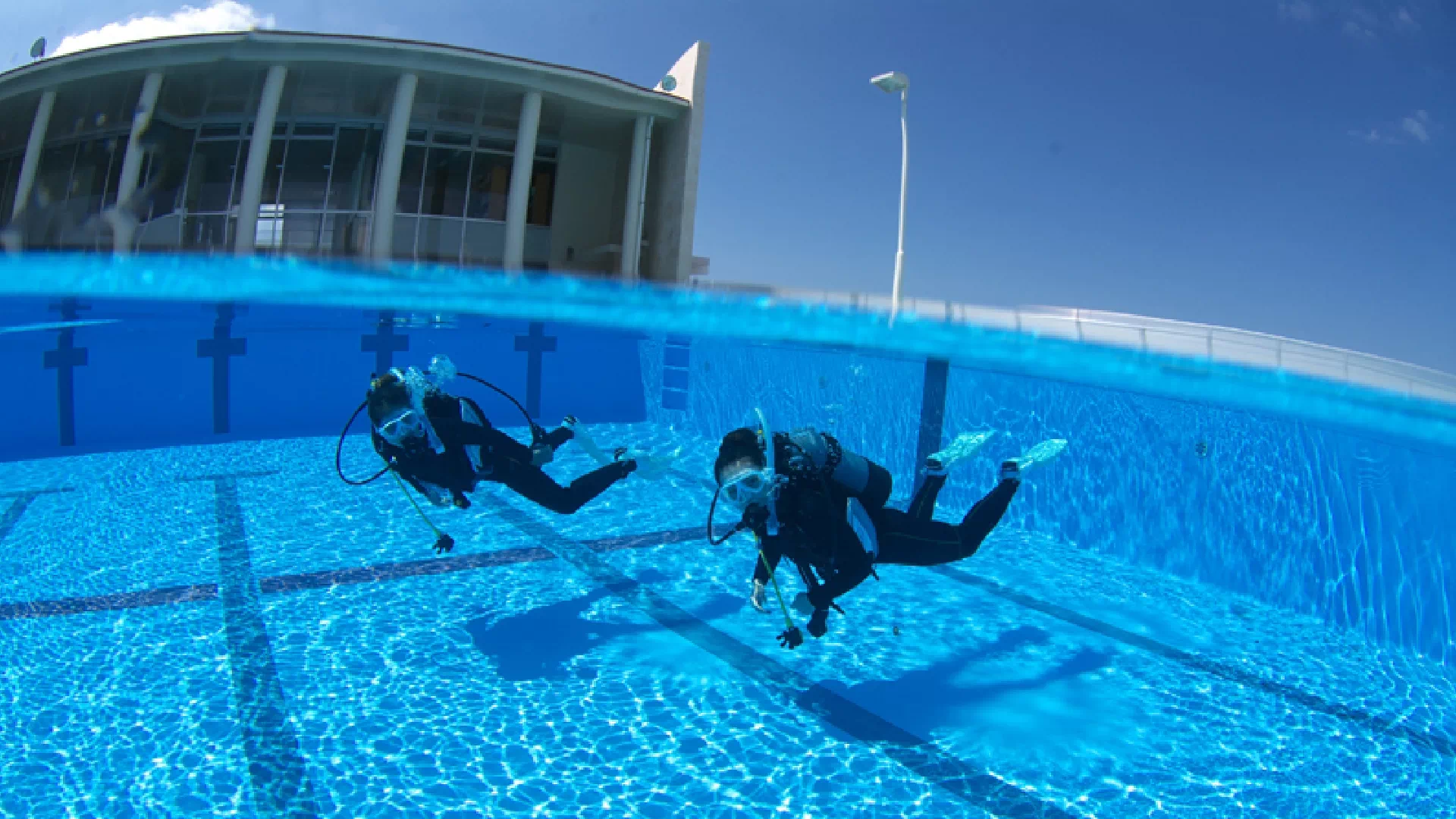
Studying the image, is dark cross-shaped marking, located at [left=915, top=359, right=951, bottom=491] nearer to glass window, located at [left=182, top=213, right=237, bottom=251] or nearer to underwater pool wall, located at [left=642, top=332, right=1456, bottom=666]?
underwater pool wall, located at [left=642, top=332, right=1456, bottom=666]

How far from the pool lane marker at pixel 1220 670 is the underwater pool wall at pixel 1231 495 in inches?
67.3

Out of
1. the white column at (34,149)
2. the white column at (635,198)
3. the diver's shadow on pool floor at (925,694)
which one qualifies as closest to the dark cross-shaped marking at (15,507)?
the diver's shadow on pool floor at (925,694)

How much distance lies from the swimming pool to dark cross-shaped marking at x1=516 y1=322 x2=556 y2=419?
3633 mm

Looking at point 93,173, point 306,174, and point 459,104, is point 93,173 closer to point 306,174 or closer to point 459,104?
point 306,174

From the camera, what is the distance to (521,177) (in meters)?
21.0

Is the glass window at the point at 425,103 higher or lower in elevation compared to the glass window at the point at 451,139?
higher

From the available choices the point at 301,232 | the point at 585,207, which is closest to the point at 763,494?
the point at 301,232

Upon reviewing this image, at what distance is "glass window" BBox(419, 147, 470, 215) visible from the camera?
22.0 meters

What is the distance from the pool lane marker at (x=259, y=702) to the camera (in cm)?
343

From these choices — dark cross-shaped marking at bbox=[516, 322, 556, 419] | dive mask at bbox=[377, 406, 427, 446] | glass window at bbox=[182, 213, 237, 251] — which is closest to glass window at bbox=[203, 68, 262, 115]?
glass window at bbox=[182, 213, 237, 251]

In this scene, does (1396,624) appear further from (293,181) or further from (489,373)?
(293,181)

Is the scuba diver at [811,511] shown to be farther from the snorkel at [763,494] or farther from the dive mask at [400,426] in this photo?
the dive mask at [400,426]

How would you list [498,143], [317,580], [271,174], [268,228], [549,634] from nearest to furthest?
1. [549,634]
2. [317,580]
3. [268,228]
4. [271,174]
5. [498,143]

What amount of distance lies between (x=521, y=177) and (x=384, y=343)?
24.2 feet
